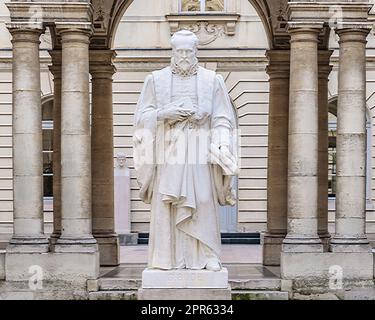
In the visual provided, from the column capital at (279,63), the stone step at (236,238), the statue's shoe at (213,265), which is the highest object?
the column capital at (279,63)

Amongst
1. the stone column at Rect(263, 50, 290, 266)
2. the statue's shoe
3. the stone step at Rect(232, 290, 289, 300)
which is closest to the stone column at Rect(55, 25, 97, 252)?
the stone step at Rect(232, 290, 289, 300)

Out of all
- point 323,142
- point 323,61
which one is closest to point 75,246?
point 323,142

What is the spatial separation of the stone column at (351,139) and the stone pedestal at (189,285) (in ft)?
16.4

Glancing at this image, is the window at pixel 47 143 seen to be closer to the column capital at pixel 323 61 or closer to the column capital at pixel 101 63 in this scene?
the column capital at pixel 101 63

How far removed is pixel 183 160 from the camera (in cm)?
1572

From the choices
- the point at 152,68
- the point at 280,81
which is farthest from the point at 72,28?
the point at 152,68

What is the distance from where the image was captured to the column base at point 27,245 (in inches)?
788

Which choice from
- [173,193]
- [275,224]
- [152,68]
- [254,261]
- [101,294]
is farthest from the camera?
[152,68]

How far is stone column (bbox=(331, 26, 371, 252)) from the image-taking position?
20047 millimetres

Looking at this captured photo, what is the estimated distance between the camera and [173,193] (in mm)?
15562

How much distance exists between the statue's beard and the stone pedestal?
2.94 meters

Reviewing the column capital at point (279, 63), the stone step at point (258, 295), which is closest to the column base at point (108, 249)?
the stone step at point (258, 295)

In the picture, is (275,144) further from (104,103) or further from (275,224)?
(104,103)

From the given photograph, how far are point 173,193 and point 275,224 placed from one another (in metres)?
8.70
